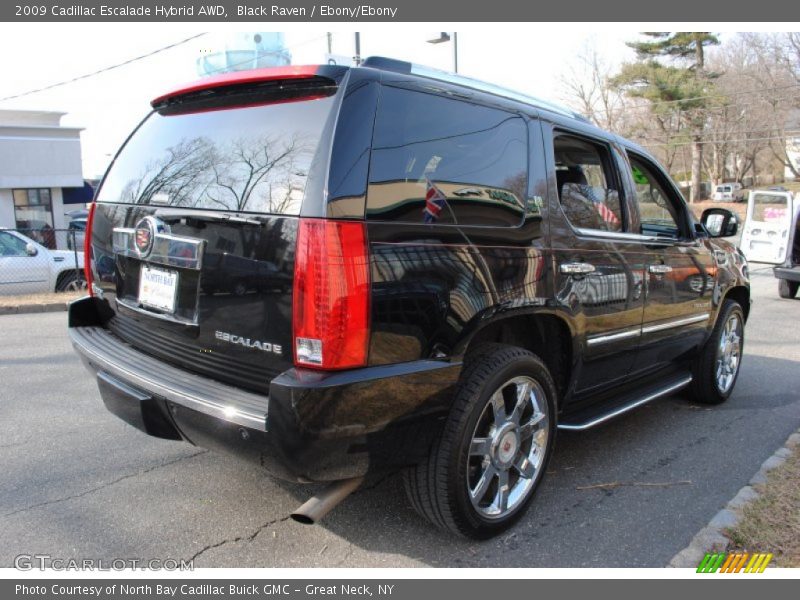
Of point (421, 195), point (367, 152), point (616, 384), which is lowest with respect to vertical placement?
point (616, 384)

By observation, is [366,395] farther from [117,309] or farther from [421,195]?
[117,309]

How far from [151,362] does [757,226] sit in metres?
13.4

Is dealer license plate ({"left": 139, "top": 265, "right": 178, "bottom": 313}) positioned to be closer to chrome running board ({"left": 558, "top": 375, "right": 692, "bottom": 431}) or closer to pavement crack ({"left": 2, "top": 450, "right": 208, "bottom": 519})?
pavement crack ({"left": 2, "top": 450, "right": 208, "bottom": 519})

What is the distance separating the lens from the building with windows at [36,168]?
25562mm

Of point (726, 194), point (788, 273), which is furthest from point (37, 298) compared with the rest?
point (726, 194)

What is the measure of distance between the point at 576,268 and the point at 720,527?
1425mm

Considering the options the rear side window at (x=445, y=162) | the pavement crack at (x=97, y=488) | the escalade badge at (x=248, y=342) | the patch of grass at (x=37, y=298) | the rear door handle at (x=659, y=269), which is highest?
the rear side window at (x=445, y=162)

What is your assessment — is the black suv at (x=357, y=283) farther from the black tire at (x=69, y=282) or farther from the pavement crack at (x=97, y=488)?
the black tire at (x=69, y=282)

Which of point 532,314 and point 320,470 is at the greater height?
point 532,314

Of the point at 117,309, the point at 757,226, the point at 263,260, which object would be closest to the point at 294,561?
the point at 263,260

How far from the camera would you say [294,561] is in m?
2.81

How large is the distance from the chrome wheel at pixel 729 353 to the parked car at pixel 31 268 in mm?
10950

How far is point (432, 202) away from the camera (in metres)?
2.67

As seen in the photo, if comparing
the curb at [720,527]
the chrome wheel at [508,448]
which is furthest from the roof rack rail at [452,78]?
the curb at [720,527]
